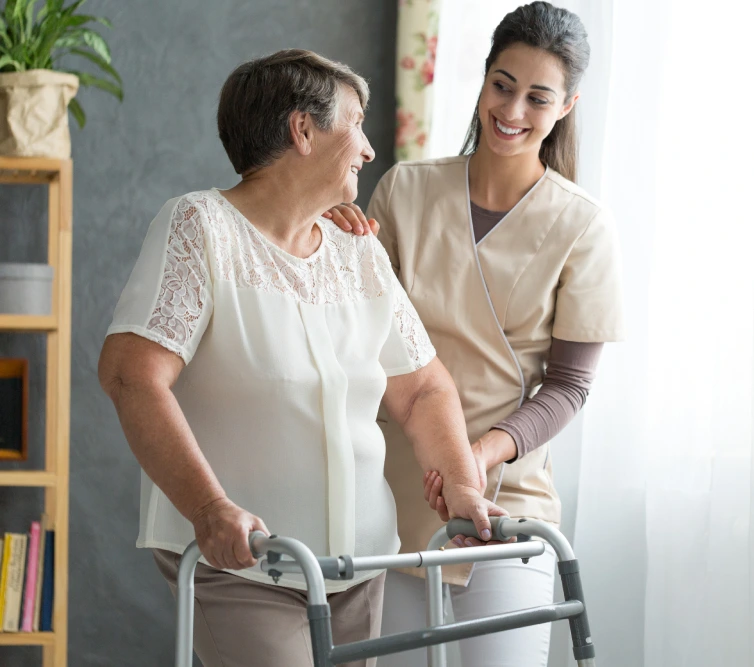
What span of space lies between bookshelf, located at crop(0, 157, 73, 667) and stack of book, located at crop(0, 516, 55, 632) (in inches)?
1.0

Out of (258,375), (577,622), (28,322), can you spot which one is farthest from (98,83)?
(577,622)

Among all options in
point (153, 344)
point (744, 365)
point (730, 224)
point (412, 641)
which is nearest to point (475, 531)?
point (412, 641)

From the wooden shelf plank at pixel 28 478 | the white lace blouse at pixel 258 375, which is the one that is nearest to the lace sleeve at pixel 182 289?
the white lace blouse at pixel 258 375

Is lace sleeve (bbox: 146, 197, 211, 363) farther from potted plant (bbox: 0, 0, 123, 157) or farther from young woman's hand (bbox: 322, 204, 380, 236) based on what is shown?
potted plant (bbox: 0, 0, 123, 157)

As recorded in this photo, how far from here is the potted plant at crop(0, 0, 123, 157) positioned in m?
2.21

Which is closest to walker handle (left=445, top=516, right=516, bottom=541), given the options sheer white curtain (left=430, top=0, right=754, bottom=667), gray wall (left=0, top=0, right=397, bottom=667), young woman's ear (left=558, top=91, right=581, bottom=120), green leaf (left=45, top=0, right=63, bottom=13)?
sheer white curtain (left=430, top=0, right=754, bottom=667)

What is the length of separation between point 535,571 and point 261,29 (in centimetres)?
173

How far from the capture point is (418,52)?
2689mm

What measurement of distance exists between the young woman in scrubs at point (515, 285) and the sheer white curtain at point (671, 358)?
28 cm

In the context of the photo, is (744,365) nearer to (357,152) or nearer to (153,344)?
(357,152)

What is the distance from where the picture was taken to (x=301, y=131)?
1504 mm

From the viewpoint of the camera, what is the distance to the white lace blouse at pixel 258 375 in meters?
1.35

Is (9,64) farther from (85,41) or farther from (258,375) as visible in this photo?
(258,375)

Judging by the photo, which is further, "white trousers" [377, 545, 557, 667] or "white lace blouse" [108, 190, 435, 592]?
"white trousers" [377, 545, 557, 667]
